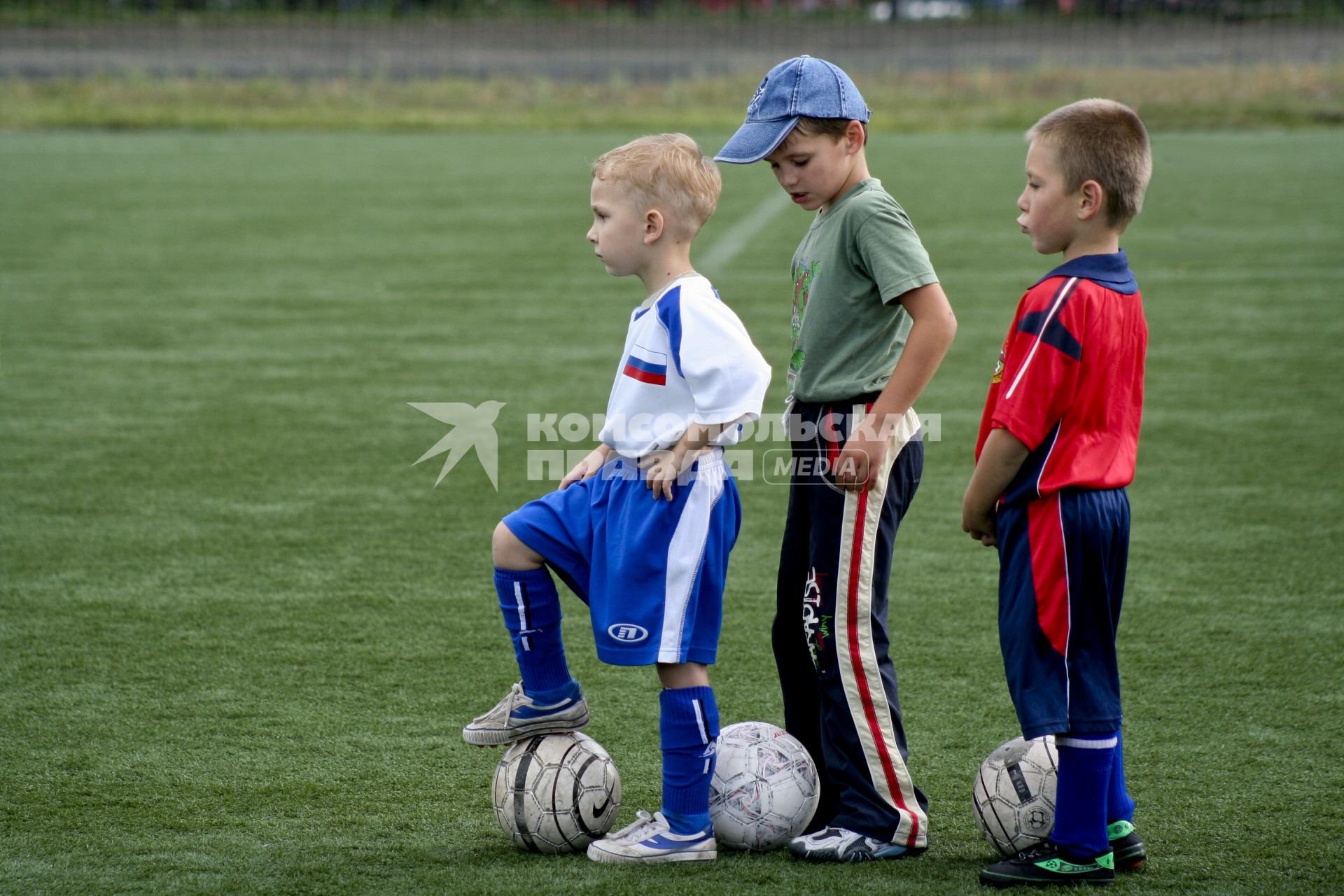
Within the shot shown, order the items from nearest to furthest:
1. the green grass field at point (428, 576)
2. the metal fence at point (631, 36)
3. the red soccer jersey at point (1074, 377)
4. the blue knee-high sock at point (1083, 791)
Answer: the red soccer jersey at point (1074, 377), the blue knee-high sock at point (1083, 791), the green grass field at point (428, 576), the metal fence at point (631, 36)

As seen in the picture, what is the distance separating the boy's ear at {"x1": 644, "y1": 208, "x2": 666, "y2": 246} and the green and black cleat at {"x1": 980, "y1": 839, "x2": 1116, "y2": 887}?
4.37 ft

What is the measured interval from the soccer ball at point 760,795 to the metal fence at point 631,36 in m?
26.2

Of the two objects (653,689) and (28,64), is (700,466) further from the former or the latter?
(28,64)

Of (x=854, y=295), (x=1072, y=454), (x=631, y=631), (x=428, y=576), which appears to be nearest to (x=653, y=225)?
(x=854, y=295)

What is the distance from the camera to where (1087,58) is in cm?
2867

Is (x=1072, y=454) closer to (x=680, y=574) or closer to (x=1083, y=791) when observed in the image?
(x=1083, y=791)

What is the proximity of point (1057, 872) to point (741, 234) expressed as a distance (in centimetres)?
1025

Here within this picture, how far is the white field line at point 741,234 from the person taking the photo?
11.2 meters

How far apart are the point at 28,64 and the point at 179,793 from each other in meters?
29.7

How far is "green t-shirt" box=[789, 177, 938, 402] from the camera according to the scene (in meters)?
2.63

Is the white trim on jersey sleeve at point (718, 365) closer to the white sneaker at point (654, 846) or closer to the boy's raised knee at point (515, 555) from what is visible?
the boy's raised knee at point (515, 555)

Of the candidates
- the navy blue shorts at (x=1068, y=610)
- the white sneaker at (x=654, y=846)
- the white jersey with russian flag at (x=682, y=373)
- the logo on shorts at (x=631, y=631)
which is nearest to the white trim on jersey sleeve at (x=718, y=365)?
the white jersey with russian flag at (x=682, y=373)

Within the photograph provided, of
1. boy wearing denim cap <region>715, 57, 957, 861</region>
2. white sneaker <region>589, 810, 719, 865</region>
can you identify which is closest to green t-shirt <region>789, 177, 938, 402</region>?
boy wearing denim cap <region>715, 57, 957, 861</region>

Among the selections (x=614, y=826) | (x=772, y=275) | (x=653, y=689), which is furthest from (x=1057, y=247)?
(x=772, y=275)
